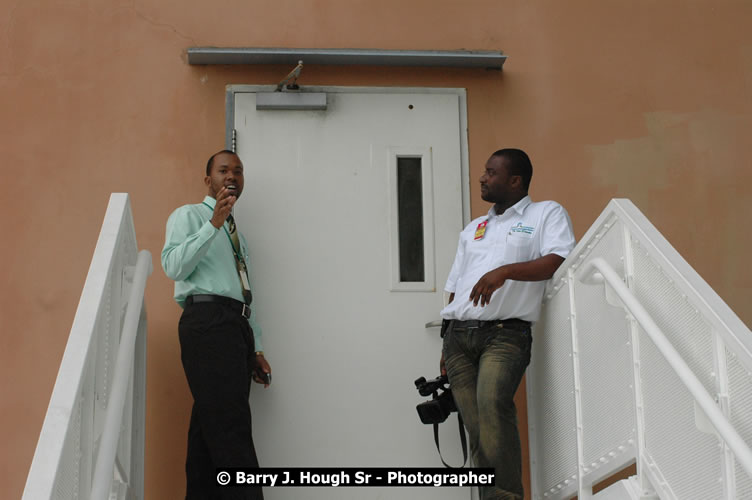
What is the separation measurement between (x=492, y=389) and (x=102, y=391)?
4.68 ft

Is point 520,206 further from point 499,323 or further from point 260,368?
point 260,368

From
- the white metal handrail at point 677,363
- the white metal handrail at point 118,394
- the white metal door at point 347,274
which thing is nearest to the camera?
Answer: the white metal handrail at point 677,363

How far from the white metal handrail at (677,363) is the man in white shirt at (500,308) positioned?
0.53m

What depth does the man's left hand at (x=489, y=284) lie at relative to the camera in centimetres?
366

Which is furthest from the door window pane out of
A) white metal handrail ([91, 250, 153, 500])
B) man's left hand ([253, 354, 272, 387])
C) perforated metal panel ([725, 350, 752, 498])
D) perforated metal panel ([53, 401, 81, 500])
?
perforated metal panel ([725, 350, 752, 498])

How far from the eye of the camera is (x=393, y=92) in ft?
15.7

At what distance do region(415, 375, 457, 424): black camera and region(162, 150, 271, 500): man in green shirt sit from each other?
72 cm

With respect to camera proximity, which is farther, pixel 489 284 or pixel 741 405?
pixel 489 284

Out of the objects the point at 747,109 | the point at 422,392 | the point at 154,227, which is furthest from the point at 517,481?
the point at 747,109

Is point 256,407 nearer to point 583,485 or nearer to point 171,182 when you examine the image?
point 171,182

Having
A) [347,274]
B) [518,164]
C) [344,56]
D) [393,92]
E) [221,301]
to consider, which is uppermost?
[344,56]

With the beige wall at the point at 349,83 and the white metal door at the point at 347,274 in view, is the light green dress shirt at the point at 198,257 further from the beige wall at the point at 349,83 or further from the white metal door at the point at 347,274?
the beige wall at the point at 349,83

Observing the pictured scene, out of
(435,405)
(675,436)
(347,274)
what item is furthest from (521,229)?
(675,436)

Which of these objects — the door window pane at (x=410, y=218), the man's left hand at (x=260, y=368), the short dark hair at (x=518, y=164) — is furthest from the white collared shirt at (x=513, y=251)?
the man's left hand at (x=260, y=368)
